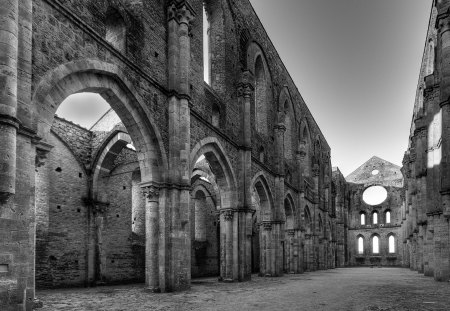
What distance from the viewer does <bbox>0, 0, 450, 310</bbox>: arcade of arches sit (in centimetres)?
727

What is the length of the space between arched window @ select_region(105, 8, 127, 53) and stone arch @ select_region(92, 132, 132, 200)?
215 inches

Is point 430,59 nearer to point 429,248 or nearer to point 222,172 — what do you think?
point 429,248

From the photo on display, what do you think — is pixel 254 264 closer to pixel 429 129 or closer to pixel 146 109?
pixel 429 129

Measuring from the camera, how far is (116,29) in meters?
11.1

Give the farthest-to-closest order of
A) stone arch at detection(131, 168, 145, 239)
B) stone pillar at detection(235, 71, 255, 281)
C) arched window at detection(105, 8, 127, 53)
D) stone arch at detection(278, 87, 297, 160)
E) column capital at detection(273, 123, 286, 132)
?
stone arch at detection(278, 87, 297, 160) → column capital at detection(273, 123, 286, 132) → stone arch at detection(131, 168, 145, 239) → stone pillar at detection(235, 71, 255, 281) → arched window at detection(105, 8, 127, 53)

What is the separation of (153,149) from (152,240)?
2522 millimetres

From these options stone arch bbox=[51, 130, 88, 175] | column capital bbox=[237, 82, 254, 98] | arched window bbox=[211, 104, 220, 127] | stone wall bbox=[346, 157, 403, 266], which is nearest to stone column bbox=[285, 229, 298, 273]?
column capital bbox=[237, 82, 254, 98]

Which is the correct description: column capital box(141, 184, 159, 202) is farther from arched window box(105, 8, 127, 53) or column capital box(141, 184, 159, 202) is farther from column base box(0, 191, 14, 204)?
column base box(0, 191, 14, 204)

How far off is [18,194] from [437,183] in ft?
56.3

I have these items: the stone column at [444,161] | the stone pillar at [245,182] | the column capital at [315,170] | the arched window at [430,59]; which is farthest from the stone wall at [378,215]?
the stone pillar at [245,182]

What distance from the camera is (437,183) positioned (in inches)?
730

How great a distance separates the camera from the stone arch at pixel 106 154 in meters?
16.1

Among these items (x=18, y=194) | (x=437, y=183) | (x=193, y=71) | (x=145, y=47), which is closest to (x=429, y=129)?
(x=437, y=183)

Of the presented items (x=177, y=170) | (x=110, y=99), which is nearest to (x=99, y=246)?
(x=177, y=170)
